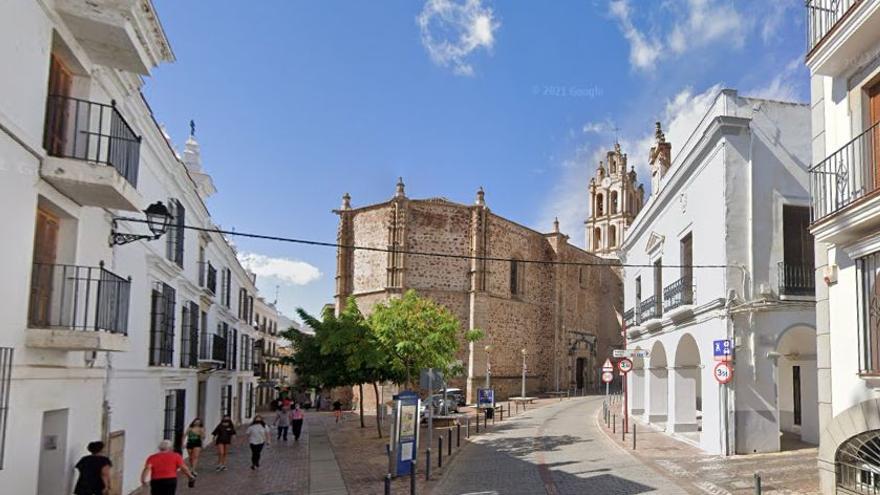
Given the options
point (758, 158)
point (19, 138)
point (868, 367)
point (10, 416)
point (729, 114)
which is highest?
point (729, 114)

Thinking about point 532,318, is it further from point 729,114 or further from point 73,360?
point 73,360

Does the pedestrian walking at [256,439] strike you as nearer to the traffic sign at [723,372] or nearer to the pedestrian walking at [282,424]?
the pedestrian walking at [282,424]

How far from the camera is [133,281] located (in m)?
11.0

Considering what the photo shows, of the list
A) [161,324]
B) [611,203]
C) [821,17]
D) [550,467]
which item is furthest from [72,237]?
[611,203]

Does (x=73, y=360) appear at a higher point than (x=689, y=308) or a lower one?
lower

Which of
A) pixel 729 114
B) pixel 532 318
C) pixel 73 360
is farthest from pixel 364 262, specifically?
pixel 73 360

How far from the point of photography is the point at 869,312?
25.8 ft

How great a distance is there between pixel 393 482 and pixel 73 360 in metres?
6.77

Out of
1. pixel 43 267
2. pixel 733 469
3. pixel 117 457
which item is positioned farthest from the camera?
pixel 733 469

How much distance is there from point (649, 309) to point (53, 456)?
16624mm

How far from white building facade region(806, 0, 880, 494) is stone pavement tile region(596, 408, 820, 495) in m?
2.21

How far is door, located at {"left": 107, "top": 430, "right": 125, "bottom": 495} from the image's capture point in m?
9.94

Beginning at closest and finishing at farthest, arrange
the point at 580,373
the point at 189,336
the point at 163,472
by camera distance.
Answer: the point at 163,472 → the point at 189,336 → the point at 580,373

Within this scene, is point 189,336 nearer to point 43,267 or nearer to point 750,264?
point 43,267
